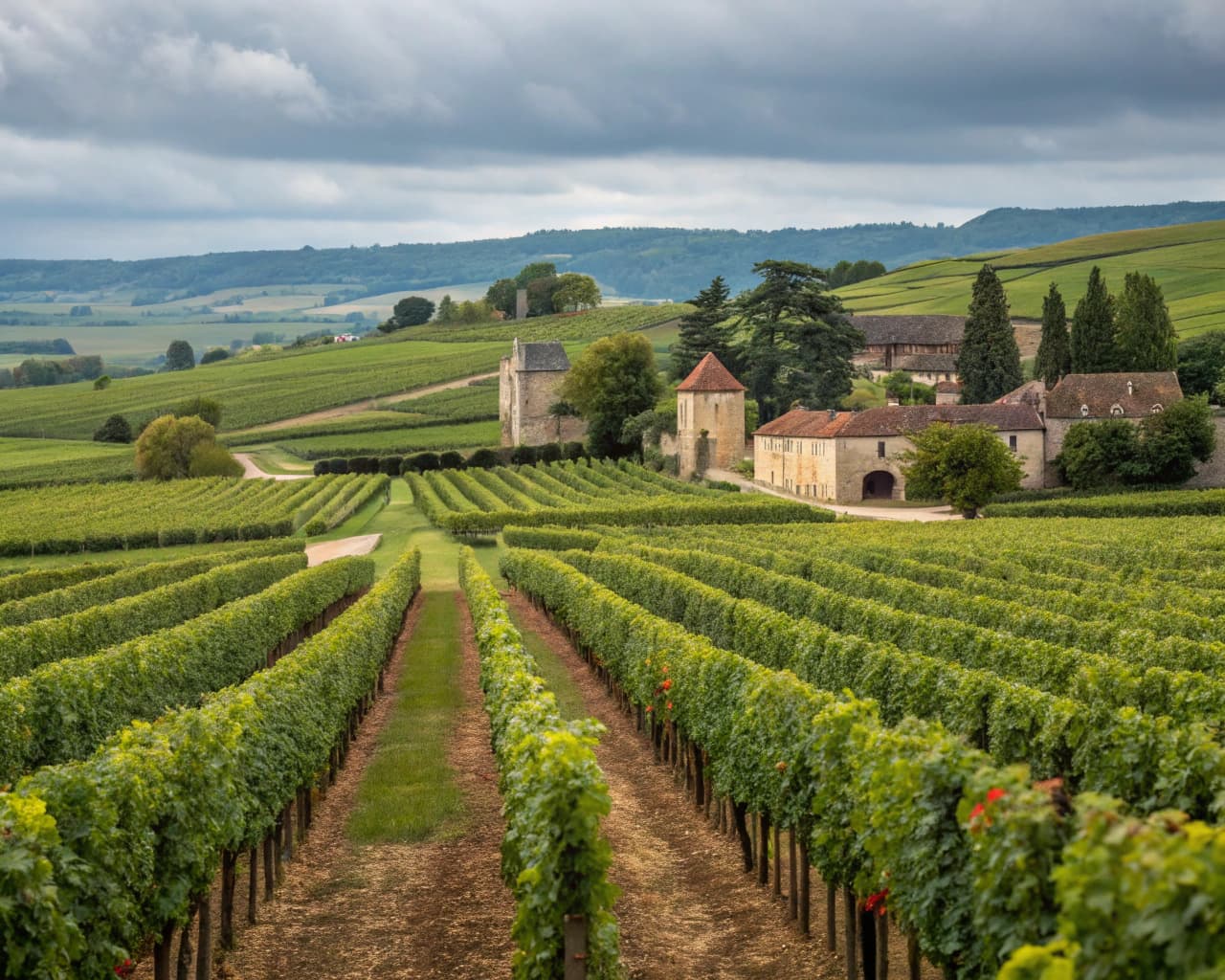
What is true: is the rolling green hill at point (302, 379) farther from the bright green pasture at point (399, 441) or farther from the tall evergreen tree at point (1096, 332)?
the tall evergreen tree at point (1096, 332)

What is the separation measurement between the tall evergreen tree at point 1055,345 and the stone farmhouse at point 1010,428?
9.98 metres

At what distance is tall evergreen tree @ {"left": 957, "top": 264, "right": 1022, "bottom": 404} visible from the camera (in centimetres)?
8550

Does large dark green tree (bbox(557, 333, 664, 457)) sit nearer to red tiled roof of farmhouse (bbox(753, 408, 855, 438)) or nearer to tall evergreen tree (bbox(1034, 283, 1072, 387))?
red tiled roof of farmhouse (bbox(753, 408, 855, 438))

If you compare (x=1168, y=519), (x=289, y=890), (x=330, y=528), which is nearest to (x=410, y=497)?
(x=330, y=528)

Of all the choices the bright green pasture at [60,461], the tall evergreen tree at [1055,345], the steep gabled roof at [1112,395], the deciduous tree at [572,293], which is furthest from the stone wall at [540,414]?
the deciduous tree at [572,293]

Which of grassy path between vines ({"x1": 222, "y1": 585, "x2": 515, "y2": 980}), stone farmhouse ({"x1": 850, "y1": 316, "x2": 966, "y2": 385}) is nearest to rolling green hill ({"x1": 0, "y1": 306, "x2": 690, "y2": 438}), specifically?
stone farmhouse ({"x1": 850, "y1": 316, "x2": 966, "y2": 385})

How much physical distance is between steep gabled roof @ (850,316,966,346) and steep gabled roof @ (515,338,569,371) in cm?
2589

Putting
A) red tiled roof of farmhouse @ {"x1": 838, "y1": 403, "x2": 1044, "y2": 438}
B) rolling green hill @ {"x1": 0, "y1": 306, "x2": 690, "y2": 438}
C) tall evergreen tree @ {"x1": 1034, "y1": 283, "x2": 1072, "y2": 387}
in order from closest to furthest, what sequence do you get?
red tiled roof of farmhouse @ {"x1": 838, "y1": 403, "x2": 1044, "y2": 438}, tall evergreen tree @ {"x1": 1034, "y1": 283, "x2": 1072, "y2": 387}, rolling green hill @ {"x1": 0, "y1": 306, "x2": 690, "y2": 438}

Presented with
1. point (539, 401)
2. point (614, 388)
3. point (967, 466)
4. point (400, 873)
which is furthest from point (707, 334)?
point (400, 873)

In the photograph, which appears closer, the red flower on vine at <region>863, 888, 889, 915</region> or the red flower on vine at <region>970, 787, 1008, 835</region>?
the red flower on vine at <region>970, 787, 1008, 835</region>

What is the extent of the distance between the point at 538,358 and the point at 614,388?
13.4 meters

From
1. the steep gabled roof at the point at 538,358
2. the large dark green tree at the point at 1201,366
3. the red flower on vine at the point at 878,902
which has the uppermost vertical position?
the steep gabled roof at the point at 538,358

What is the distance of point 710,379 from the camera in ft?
283

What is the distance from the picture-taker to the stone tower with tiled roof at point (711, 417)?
86125 mm
